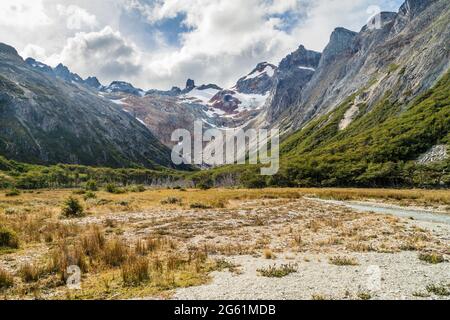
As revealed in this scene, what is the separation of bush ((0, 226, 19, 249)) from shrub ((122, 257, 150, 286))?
11.3 metres

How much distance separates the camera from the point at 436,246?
23531 millimetres

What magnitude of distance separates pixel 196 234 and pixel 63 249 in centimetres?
1183

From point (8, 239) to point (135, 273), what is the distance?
13.2 meters

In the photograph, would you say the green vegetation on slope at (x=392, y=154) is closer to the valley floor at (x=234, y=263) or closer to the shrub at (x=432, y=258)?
the valley floor at (x=234, y=263)

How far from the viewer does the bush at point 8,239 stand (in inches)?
889

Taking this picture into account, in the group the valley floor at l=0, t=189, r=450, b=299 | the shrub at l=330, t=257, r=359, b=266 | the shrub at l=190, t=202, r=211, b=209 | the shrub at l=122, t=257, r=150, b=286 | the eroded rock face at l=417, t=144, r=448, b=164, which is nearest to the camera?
the valley floor at l=0, t=189, r=450, b=299

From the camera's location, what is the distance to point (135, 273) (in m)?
15.4

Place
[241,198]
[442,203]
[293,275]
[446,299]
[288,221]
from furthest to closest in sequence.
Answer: [241,198] < [442,203] < [288,221] < [293,275] < [446,299]

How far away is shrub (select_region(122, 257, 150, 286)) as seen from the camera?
1499cm

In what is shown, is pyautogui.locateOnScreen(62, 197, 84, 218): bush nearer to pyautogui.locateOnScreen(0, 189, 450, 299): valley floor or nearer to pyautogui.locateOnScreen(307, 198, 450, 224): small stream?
pyautogui.locateOnScreen(0, 189, 450, 299): valley floor

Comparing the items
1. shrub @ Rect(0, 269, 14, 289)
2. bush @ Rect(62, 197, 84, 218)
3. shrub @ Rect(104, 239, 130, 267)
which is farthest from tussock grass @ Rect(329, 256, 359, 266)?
bush @ Rect(62, 197, 84, 218)

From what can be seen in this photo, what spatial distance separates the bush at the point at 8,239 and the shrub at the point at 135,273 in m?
11.3
